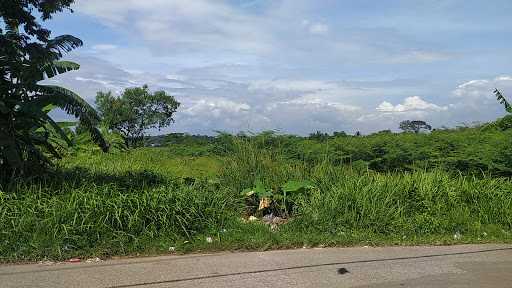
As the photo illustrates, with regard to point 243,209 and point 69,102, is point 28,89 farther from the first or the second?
point 243,209

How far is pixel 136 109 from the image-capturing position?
35.2 metres

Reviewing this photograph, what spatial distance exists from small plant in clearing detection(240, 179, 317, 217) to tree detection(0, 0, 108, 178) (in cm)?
320

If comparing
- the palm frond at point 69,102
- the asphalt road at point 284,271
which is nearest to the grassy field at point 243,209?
the asphalt road at point 284,271

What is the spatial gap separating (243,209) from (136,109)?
26556mm

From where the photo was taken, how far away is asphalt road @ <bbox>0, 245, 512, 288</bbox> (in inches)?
243

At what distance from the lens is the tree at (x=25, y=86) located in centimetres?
872

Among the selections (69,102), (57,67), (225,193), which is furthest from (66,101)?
(225,193)

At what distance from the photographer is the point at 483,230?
32.0 feet

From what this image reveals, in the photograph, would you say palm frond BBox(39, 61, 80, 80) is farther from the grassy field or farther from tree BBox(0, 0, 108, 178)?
the grassy field

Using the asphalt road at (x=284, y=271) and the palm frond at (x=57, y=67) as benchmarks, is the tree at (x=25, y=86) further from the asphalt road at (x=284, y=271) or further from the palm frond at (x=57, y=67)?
the asphalt road at (x=284, y=271)

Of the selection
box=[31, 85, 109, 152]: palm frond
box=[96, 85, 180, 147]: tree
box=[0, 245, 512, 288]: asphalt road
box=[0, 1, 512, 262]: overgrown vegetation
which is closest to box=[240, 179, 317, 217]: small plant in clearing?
box=[0, 1, 512, 262]: overgrown vegetation

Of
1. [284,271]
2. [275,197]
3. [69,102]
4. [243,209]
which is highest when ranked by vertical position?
[69,102]

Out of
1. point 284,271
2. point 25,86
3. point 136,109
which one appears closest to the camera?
point 284,271

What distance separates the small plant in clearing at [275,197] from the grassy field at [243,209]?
0.08ft
